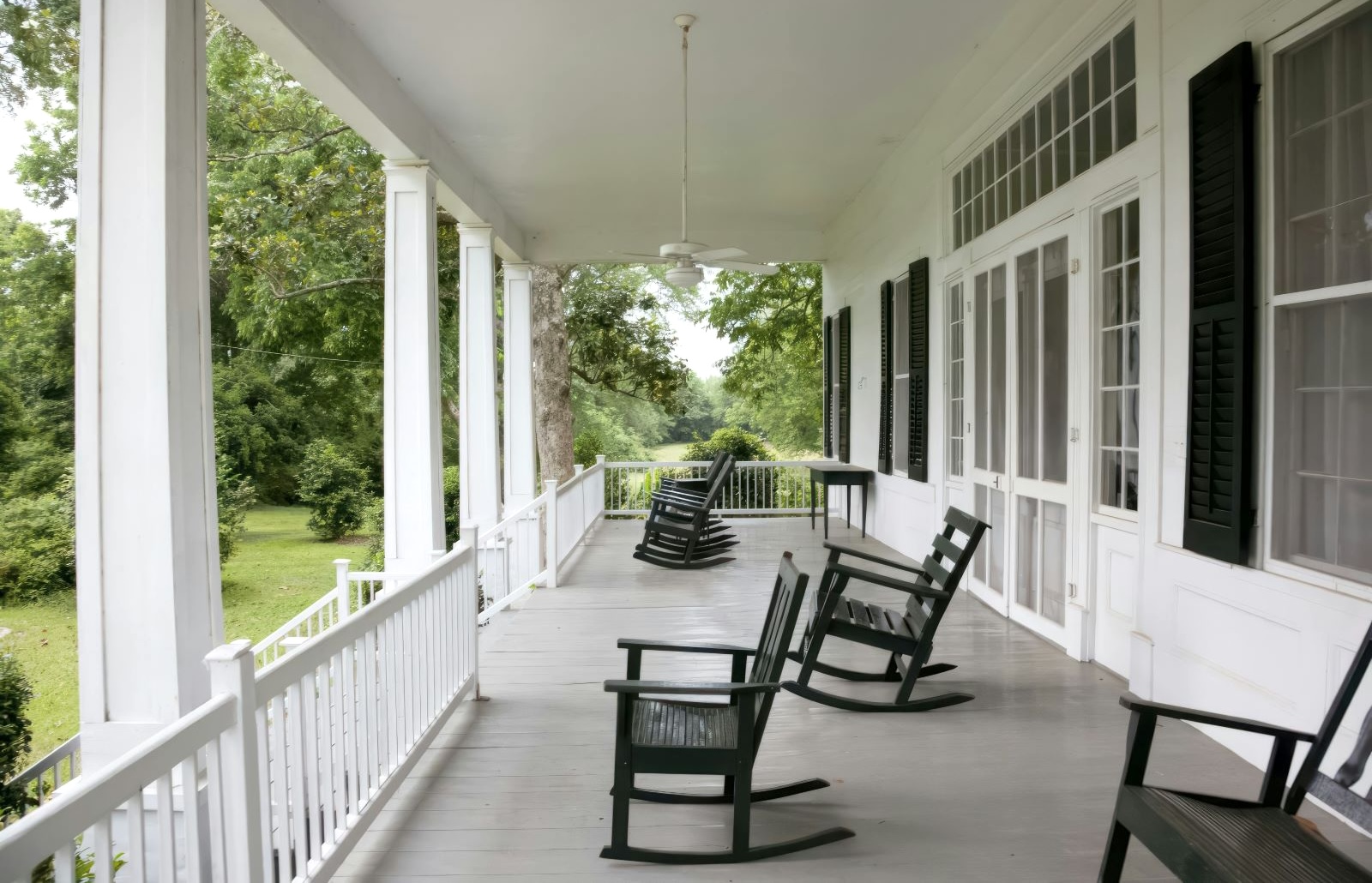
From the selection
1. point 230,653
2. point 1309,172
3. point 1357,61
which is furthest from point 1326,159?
point 230,653

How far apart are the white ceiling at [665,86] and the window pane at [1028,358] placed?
137 cm

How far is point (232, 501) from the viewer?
14.3 metres

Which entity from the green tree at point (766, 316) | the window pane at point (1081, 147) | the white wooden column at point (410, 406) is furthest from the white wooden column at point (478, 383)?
the green tree at point (766, 316)

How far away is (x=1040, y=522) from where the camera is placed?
4.80 meters

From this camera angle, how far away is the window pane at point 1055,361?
4.48 meters

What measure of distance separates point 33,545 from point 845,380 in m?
9.18

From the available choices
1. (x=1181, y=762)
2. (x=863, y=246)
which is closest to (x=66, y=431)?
(x=863, y=246)

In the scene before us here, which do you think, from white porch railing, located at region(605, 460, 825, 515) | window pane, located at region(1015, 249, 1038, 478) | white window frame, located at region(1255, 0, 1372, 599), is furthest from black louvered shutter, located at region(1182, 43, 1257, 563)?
white porch railing, located at region(605, 460, 825, 515)

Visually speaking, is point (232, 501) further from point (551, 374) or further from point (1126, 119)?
point (1126, 119)

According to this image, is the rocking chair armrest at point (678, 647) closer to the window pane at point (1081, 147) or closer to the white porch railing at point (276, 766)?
the white porch railing at point (276, 766)

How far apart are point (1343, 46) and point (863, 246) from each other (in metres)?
6.30

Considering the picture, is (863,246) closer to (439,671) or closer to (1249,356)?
(1249,356)

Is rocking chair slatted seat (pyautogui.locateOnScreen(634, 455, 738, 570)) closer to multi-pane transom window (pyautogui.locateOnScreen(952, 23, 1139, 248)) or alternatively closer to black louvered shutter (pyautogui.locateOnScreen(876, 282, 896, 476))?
black louvered shutter (pyautogui.locateOnScreen(876, 282, 896, 476))

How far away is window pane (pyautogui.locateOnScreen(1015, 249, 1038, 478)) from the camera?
4.81 metres
